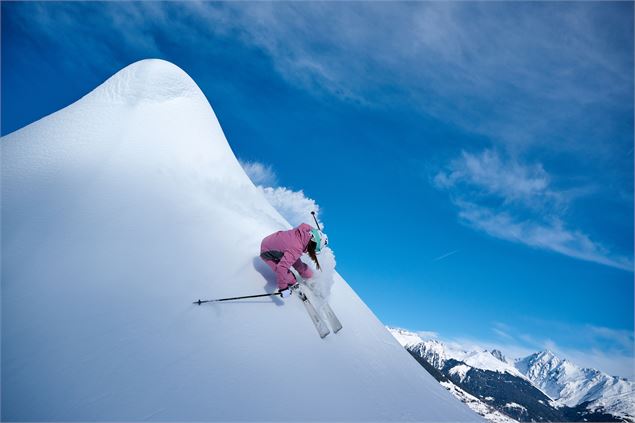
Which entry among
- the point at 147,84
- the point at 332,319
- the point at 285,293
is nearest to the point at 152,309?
the point at 285,293

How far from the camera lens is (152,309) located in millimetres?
7410

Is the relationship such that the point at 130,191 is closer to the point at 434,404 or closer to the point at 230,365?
the point at 230,365

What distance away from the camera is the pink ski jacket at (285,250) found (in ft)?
29.2

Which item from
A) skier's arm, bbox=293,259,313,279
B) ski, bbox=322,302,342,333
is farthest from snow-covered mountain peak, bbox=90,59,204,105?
ski, bbox=322,302,342,333

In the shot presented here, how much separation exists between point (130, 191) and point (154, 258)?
10.1 feet

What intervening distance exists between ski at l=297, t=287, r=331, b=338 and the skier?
57 centimetres

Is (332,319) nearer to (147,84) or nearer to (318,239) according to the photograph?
(318,239)

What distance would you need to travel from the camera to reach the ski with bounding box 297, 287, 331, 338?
871cm

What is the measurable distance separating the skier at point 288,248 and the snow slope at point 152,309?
69 cm

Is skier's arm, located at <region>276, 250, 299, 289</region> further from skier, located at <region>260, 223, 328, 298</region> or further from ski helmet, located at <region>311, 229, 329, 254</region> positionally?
ski helmet, located at <region>311, 229, 329, 254</region>

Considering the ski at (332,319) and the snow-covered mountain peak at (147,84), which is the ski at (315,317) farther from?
the snow-covered mountain peak at (147,84)

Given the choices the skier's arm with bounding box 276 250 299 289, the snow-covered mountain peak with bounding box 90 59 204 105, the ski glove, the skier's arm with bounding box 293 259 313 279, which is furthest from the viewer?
the snow-covered mountain peak with bounding box 90 59 204 105

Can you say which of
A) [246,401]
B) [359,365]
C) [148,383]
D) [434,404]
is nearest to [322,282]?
[359,365]

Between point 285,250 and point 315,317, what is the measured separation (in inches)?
75.3
